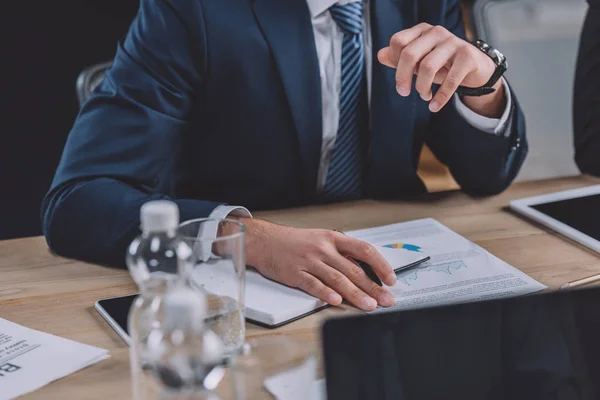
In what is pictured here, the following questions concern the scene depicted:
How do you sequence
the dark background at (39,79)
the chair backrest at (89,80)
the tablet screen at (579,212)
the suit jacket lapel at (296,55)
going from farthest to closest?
the dark background at (39,79)
the chair backrest at (89,80)
the suit jacket lapel at (296,55)
the tablet screen at (579,212)

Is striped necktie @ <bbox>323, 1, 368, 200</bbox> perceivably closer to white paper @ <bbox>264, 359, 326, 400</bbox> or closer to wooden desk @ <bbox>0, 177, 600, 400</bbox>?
wooden desk @ <bbox>0, 177, 600, 400</bbox>

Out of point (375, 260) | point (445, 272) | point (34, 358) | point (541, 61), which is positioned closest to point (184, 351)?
point (34, 358)

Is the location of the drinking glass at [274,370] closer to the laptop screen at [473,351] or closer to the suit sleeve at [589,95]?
the laptop screen at [473,351]

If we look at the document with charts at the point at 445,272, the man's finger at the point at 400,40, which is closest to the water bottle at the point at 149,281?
the document with charts at the point at 445,272

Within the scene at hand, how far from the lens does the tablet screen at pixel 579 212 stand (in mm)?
1326

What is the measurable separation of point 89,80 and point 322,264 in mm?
801

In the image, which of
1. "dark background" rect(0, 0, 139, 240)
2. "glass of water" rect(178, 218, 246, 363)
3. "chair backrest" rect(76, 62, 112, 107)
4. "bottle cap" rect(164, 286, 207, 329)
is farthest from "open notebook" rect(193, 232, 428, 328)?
"dark background" rect(0, 0, 139, 240)

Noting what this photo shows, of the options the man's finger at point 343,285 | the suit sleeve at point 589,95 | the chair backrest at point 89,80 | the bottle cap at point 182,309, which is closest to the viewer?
the bottle cap at point 182,309

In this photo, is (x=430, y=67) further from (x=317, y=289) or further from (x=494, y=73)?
(x=317, y=289)

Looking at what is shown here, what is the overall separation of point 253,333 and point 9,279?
431 millimetres

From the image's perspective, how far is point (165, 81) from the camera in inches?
56.9

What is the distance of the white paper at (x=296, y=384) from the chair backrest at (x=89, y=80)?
3.33 feet

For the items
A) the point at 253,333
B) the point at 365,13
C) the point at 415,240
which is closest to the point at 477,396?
the point at 253,333

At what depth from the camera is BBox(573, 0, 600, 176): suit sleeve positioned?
1.74 m
